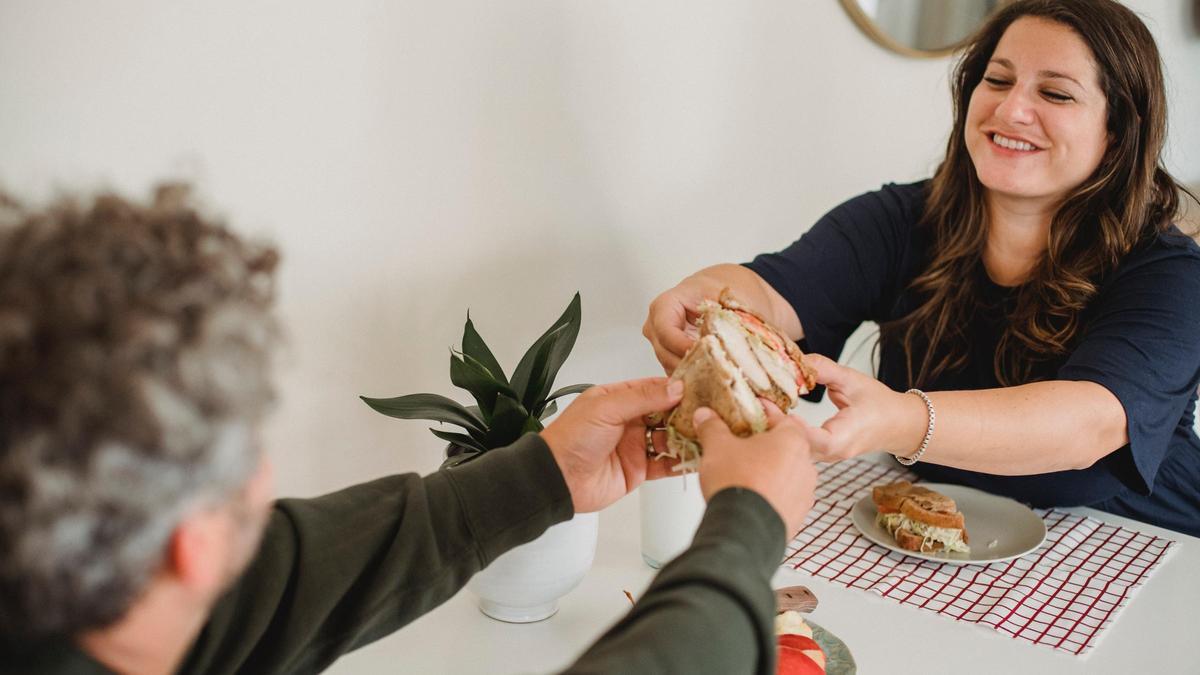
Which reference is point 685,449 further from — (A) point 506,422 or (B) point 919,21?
(B) point 919,21

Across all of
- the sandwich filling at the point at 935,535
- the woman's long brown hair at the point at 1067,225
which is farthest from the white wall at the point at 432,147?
the sandwich filling at the point at 935,535

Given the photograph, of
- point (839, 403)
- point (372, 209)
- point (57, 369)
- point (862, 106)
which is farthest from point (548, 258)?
point (57, 369)

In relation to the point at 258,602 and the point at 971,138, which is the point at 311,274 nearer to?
the point at 258,602

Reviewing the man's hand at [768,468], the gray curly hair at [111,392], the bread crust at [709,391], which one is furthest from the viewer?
the bread crust at [709,391]

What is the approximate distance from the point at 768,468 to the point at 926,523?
1.98ft

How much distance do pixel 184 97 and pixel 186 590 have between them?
656 millimetres

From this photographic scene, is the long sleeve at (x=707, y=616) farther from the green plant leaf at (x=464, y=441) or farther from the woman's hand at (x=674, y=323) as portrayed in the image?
the woman's hand at (x=674, y=323)

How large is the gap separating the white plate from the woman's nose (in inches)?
23.0

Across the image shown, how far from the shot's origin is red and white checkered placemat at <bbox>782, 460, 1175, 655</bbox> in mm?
1185

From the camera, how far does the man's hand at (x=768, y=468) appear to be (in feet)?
2.66

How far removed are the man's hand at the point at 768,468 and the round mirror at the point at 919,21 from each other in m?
1.33

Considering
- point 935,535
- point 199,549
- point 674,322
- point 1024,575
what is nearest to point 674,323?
point 674,322

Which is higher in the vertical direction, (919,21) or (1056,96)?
(919,21)

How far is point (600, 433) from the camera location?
3.31 feet
